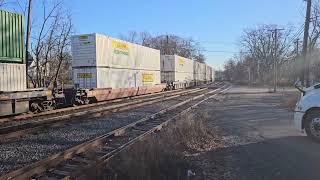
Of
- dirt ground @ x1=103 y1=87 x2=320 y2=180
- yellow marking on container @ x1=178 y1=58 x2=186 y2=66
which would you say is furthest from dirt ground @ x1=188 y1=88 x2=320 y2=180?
yellow marking on container @ x1=178 y1=58 x2=186 y2=66

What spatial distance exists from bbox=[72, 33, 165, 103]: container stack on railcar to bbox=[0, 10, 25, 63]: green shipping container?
21.0 ft

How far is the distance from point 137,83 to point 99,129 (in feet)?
67.7

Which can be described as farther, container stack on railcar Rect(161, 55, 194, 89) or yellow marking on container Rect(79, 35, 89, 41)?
container stack on railcar Rect(161, 55, 194, 89)

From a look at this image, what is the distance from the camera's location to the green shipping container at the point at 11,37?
55.3 ft

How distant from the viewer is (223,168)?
837 centimetres

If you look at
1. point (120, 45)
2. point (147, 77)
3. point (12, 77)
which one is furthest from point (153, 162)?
point (147, 77)

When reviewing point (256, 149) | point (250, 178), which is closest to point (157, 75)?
point (256, 149)

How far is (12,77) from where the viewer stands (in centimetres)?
1719

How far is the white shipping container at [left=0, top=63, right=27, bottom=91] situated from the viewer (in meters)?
16.6

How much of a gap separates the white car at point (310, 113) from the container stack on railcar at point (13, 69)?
1069 cm

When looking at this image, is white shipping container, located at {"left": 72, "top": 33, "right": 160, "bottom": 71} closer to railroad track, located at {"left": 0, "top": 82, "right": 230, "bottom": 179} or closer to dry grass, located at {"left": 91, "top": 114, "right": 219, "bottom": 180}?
railroad track, located at {"left": 0, "top": 82, "right": 230, "bottom": 179}

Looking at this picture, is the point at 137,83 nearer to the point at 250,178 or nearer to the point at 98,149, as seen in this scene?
the point at 98,149

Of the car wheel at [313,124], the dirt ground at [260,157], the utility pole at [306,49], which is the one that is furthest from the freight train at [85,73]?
the utility pole at [306,49]

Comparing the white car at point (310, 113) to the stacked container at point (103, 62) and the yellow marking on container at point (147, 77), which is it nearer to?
the stacked container at point (103, 62)
